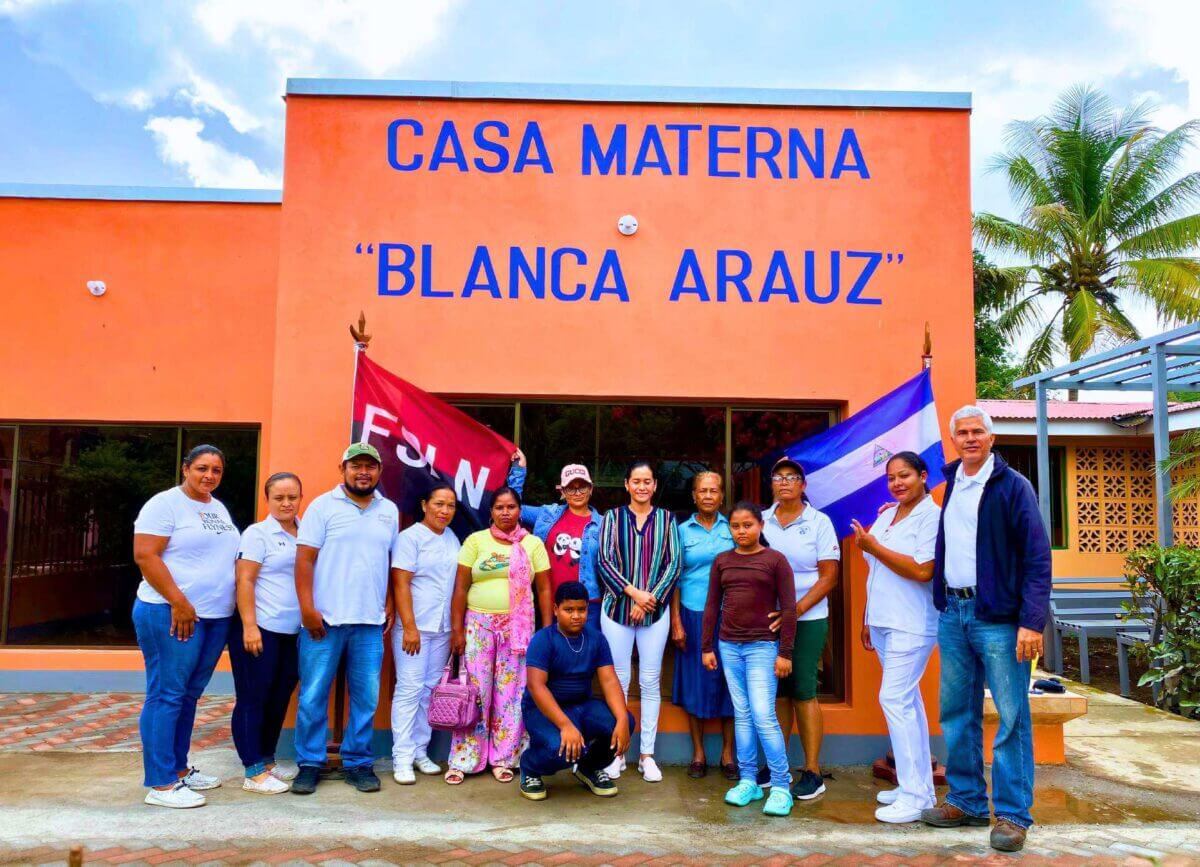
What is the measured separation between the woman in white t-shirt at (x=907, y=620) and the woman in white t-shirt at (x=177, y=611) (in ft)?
11.5

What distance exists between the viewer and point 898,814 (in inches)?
185

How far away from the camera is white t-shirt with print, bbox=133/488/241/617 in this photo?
4.79 metres

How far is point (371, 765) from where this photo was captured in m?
5.23

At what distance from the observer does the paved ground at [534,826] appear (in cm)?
419

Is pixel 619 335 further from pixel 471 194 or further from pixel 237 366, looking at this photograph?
pixel 237 366

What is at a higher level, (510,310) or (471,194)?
(471,194)

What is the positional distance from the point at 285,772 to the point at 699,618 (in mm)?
2562

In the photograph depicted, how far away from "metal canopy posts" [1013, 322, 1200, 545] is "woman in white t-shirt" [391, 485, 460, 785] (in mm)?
5058

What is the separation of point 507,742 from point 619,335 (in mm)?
2627

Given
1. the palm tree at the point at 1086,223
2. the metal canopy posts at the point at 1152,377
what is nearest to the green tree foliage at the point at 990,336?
the palm tree at the point at 1086,223

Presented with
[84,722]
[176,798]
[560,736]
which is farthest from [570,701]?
[84,722]

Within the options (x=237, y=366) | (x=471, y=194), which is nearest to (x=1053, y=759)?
(x=471, y=194)

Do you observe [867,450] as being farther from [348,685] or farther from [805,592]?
[348,685]

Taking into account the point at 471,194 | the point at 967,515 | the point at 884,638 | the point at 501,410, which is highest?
the point at 471,194
